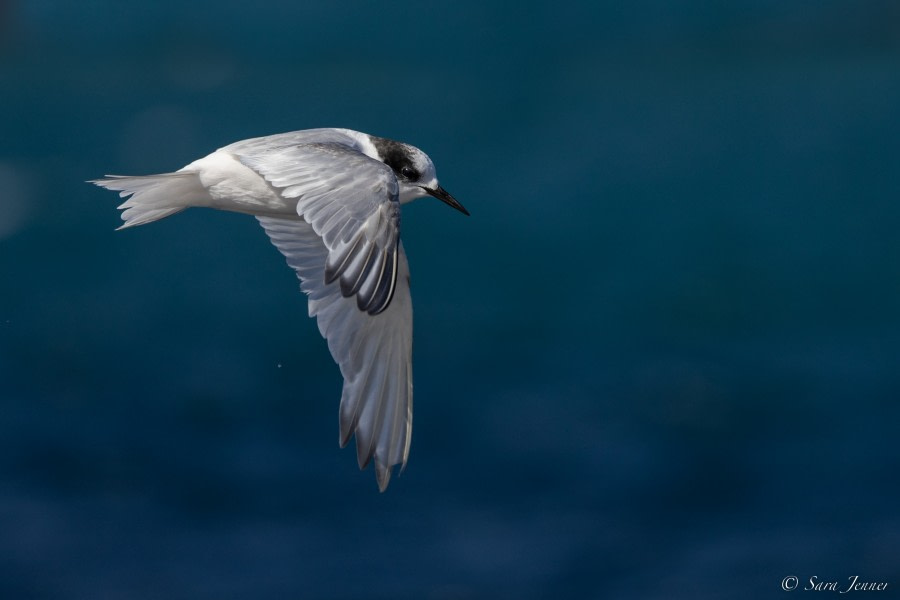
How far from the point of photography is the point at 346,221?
7.71 feet

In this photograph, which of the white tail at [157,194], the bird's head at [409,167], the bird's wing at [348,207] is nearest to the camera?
the bird's wing at [348,207]

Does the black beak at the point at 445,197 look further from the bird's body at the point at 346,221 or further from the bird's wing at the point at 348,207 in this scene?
the bird's wing at the point at 348,207

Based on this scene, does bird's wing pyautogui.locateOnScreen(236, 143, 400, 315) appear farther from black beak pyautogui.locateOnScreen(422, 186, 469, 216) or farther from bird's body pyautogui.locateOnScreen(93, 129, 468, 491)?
black beak pyautogui.locateOnScreen(422, 186, 469, 216)

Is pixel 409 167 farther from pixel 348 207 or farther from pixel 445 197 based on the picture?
pixel 348 207

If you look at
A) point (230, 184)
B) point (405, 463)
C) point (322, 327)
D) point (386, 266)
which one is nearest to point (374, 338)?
point (322, 327)

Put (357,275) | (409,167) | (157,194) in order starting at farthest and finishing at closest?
1. (409,167)
2. (157,194)
3. (357,275)

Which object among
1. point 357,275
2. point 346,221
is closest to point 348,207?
point 346,221

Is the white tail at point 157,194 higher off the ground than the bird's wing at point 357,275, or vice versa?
the white tail at point 157,194

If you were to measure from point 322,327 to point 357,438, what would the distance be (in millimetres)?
358

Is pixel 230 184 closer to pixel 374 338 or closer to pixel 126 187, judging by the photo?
pixel 126 187

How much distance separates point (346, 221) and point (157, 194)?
0.64 metres

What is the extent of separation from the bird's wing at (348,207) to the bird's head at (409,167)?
0.33 metres

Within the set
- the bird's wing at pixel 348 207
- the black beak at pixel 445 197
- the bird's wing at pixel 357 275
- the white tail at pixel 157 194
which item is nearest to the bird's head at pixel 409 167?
the black beak at pixel 445 197

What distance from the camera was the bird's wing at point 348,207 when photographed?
2.28 meters
